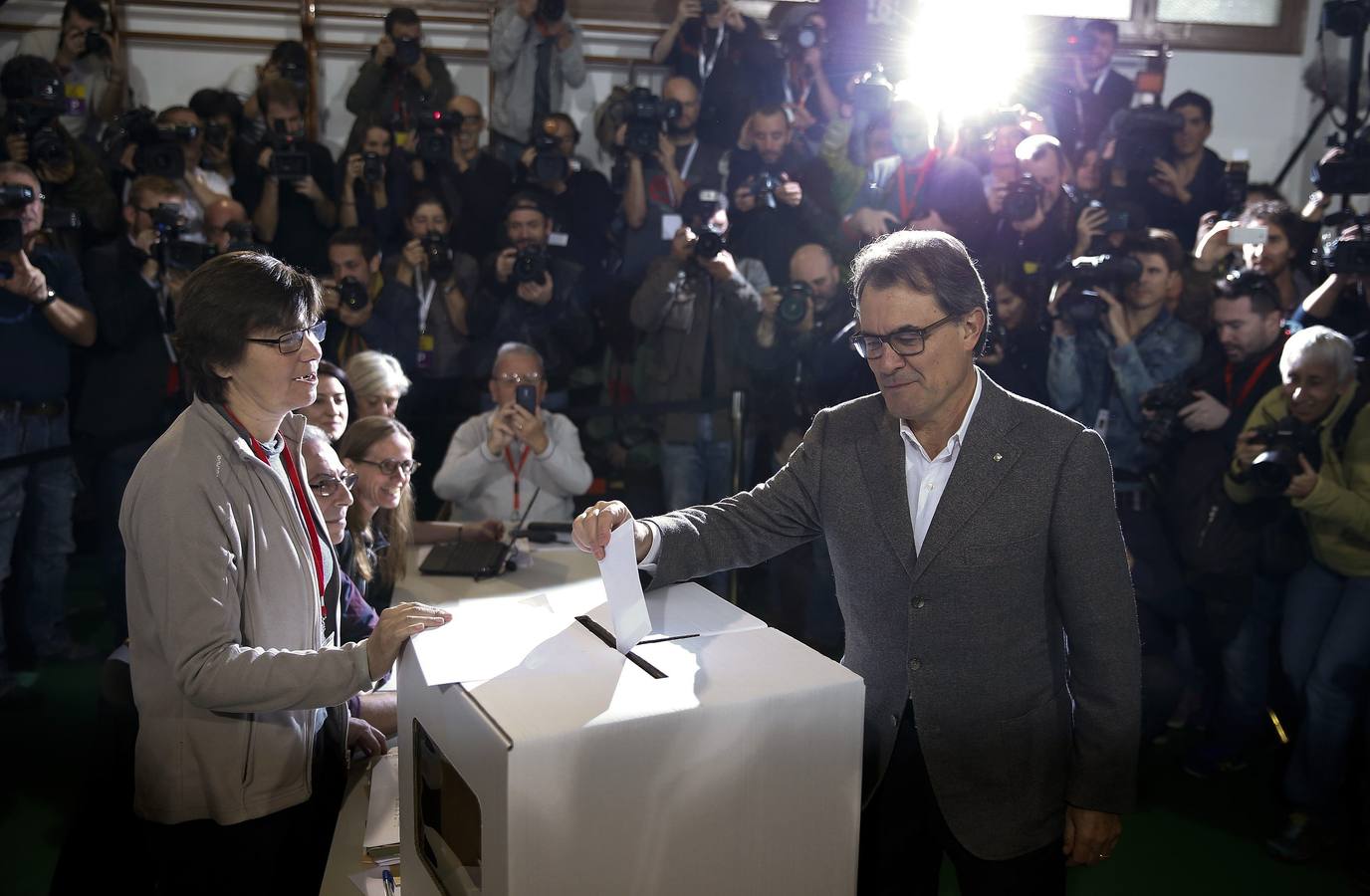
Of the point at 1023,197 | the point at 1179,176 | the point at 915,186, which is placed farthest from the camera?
the point at 1179,176

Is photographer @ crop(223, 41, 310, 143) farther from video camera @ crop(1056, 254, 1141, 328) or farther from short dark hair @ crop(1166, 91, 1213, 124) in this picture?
short dark hair @ crop(1166, 91, 1213, 124)

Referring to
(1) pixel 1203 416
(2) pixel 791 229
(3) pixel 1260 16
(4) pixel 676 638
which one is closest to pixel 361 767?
(4) pixel 676 638

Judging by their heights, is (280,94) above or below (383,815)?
above

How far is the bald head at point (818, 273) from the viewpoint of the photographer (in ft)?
12.8

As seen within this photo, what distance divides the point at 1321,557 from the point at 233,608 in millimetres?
2760

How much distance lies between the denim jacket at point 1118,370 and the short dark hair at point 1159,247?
180mm

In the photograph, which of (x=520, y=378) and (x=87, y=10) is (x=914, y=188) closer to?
(x=520, y=378)

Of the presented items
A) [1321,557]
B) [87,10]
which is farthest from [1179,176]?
[87,10]

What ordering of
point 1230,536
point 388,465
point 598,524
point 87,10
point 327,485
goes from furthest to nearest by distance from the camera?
point 87,10, point 1230,536, point 388,465, point 327,485, point 598,524

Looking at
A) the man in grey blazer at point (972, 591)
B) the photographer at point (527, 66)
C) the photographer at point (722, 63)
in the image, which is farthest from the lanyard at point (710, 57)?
the man in grey blazer at point (972, 591)

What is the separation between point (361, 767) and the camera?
6.23 feet

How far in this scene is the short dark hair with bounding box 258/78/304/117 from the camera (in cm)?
471

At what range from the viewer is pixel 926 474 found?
1626 millimetres

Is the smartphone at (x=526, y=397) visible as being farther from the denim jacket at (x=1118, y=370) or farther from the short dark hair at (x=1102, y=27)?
the short dark hair at (x=1102, y=27)
